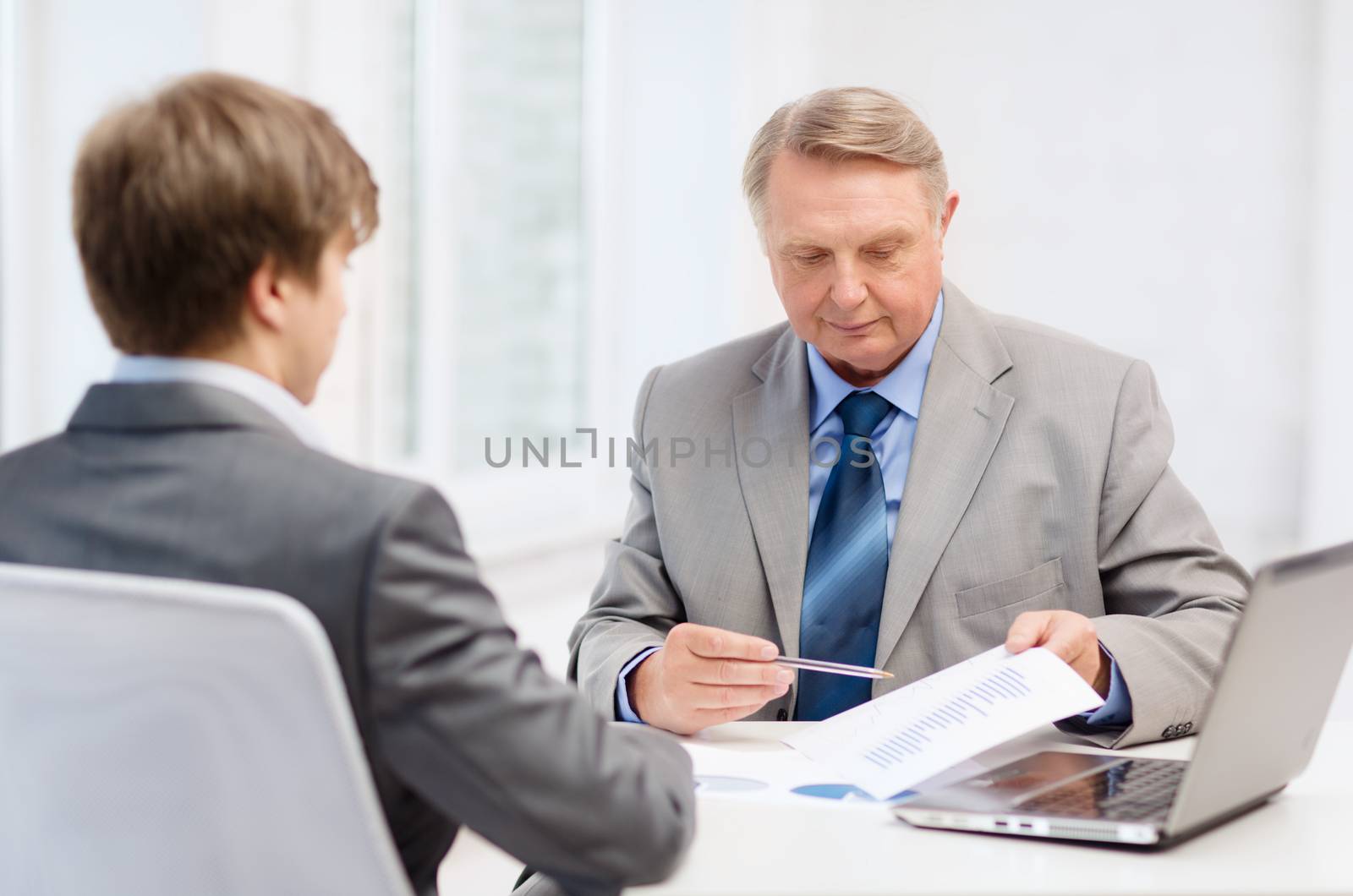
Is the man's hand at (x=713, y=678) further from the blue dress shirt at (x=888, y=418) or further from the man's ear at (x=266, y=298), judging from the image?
the man's ear at (x=266, y=298)

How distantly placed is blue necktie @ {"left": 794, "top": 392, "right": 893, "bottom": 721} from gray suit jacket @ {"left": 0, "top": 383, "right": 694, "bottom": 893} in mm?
777

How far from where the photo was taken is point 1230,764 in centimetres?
111

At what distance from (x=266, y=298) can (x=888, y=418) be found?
3.55ft

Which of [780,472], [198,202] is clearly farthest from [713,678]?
[198,202]

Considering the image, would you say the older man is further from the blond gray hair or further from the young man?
the young man

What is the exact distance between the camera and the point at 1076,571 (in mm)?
1792

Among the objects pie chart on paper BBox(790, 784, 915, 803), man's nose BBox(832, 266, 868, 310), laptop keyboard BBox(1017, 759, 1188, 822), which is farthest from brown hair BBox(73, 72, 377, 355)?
man's nose BBox(832, 266, 868, 310)

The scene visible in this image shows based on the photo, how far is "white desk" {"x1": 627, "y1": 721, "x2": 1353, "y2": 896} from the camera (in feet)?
3.35

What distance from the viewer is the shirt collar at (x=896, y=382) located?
1885 millimetres

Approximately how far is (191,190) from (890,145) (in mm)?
1103

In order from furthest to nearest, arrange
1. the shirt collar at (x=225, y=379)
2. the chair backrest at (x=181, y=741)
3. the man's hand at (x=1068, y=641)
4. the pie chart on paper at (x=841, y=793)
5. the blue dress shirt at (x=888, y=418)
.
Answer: the blue dress shirt at (x=888, y=418)
the man's hand at (x=1068, y=641)
the pie chart on paper at (x=841, y=793)
the shirt collar at (x=225, y=379)
the chair backrest at (x=181, y=741)

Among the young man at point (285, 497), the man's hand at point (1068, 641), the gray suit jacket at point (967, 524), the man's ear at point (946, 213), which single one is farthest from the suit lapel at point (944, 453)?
the young man at point (285, 497)

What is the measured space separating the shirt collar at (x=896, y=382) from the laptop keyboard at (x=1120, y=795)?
2.25 ft

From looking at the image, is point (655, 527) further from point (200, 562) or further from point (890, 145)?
point (200, 562)
